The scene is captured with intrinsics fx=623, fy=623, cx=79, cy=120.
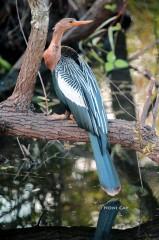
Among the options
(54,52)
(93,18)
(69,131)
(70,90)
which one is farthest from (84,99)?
(93,18)

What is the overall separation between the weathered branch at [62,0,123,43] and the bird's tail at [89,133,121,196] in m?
2.53

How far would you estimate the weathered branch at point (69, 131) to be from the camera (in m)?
3.53

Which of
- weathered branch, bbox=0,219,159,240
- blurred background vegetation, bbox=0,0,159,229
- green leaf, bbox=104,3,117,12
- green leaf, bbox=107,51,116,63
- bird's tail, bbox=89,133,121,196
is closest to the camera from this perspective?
bird's tail, bbox=89,133,121,196

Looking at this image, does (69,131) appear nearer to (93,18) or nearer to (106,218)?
(106,218)

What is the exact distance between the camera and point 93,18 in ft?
19.5

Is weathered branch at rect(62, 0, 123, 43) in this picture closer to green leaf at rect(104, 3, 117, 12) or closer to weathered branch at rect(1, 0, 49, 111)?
green leaf at rect(104, 3, 117, 12)

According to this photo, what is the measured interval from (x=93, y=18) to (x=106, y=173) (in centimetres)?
292

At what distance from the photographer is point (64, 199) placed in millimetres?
3873

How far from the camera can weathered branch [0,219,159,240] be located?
338 centimetres

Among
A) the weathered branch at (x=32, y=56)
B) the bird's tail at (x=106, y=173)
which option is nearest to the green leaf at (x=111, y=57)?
the weathered branch at (x=32, y=56)

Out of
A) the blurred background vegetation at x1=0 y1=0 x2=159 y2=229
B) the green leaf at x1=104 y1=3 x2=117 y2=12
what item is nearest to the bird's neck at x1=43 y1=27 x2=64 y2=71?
the blurred background vegetation at x1=0 y1=0 x2=159 y2=229

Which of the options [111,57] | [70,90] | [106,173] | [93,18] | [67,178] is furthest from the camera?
[111,57]

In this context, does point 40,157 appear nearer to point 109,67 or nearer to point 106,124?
point 106,124

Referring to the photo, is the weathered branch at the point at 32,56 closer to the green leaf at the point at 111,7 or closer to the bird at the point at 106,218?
the bird at the point at 106,218
